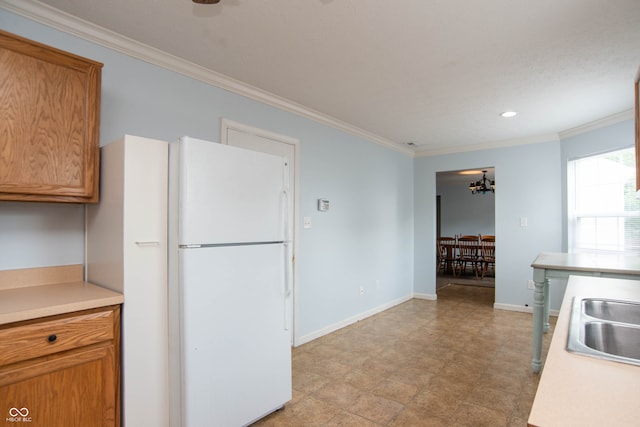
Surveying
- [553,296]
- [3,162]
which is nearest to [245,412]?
[3,162]

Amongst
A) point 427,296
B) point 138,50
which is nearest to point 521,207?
point 427,296

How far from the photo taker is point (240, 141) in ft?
9.44

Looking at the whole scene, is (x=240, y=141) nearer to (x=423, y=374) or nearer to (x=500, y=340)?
(x=423, y=374)

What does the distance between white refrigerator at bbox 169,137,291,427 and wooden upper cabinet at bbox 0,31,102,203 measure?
445mm

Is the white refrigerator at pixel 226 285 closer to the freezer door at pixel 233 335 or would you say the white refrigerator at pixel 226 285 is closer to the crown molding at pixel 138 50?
the freezer door at pixel 233 335

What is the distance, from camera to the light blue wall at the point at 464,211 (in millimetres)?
9523

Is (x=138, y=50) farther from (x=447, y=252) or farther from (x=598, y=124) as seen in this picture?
(x=447, y=252)

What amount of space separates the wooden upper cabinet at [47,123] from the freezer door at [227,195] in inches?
20.6

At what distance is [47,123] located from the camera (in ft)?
5.53

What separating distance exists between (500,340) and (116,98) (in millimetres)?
3882

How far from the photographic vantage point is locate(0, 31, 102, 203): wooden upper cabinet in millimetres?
1580

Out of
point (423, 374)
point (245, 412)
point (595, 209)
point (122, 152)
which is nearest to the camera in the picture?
point (122, 152)

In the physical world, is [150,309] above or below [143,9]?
below

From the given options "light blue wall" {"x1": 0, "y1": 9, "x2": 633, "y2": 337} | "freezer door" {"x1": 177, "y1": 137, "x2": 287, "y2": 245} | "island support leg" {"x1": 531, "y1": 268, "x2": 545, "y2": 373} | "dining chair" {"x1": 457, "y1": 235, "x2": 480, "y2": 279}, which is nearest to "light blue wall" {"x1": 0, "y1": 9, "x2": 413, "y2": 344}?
"light blue wall" {"x1": 0, "y1": 9, "x2": 633, "y2": 337}
